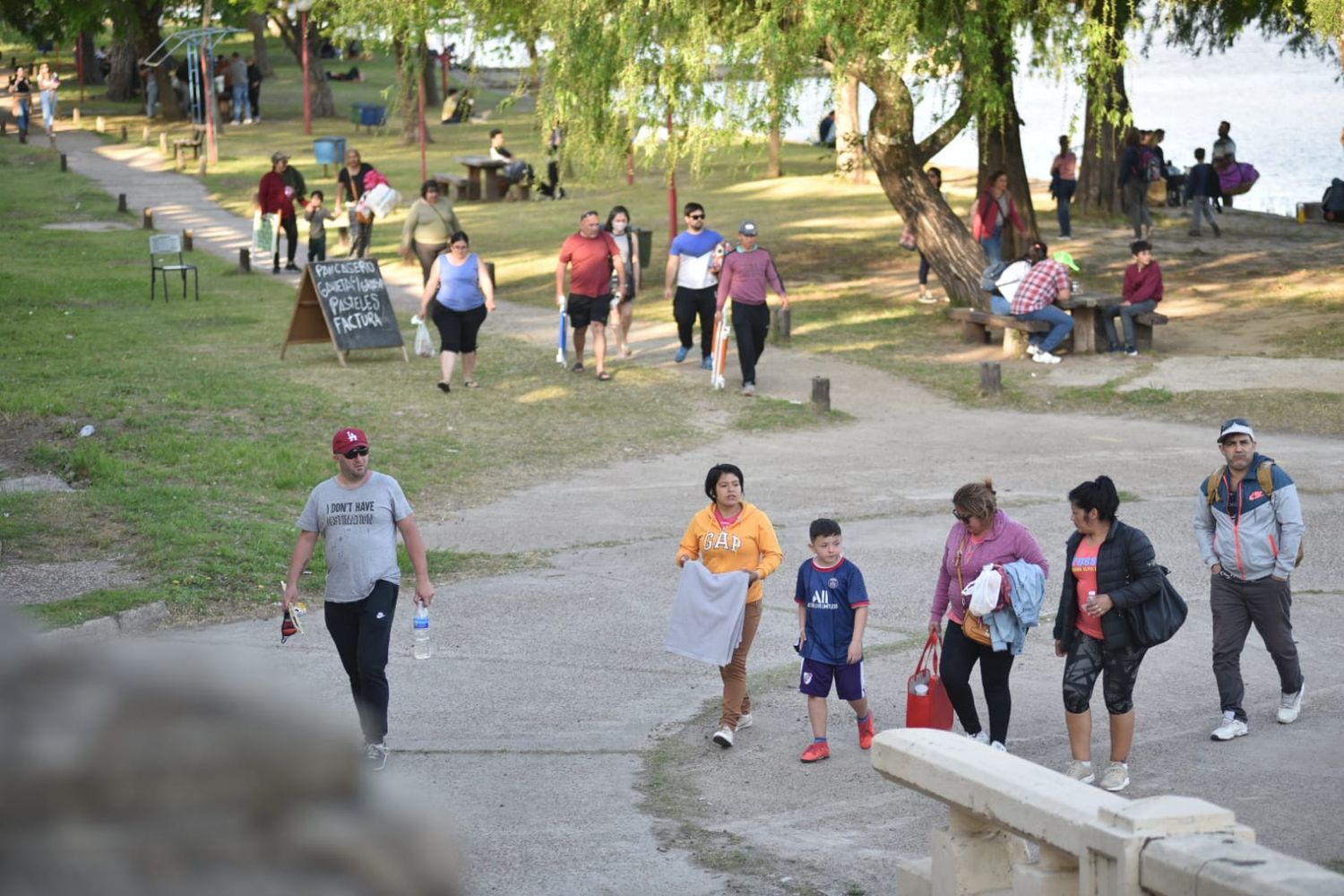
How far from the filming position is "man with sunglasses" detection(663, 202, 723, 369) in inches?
762

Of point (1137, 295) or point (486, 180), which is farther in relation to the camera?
point (486, 180)

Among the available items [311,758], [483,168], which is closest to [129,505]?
[311,758]

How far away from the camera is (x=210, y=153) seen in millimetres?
44562

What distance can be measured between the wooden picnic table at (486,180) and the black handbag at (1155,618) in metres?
31.2

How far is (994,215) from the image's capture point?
945 inches

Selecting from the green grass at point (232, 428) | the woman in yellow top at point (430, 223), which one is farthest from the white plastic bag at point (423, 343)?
the woman in yellow top at point (430, 223)

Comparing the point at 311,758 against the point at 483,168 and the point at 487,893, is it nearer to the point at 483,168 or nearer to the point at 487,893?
the point at 487,893

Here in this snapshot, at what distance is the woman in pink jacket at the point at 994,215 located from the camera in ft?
78.1

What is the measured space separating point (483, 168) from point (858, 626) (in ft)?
101

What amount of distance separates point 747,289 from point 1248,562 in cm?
971

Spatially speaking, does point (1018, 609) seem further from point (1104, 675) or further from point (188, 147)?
point (188, 147)

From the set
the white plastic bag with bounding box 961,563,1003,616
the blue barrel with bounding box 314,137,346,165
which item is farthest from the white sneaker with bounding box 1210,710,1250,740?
the blue barrel with bounding box 314,137,346,165

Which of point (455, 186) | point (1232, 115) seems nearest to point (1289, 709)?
point (455, 186)

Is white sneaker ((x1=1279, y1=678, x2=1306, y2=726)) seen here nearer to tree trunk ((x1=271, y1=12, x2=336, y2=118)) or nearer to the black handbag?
the black handbag
